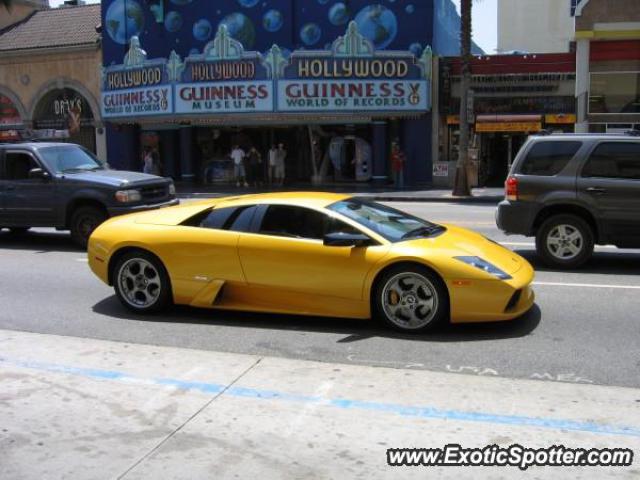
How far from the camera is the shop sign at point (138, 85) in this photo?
96.4ft

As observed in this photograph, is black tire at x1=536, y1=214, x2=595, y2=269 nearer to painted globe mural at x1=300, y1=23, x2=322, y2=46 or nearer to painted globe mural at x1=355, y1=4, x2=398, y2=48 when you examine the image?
painted globe mural at x1=355, y1=4, x2=398, y2=48

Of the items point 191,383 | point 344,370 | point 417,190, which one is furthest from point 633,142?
point 417,190

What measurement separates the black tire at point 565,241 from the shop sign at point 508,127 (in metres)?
17.6

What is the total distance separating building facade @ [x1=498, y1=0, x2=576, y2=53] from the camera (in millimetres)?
50750

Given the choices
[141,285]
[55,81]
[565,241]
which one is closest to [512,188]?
[565,241]

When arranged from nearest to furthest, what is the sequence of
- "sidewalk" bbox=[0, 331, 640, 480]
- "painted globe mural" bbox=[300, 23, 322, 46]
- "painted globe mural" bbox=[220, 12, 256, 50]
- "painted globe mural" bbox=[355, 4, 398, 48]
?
"sidewalk" bbox=[0, 331, 640, 480] < "painted globe mural" bbox=[355, 4, 398, 48] < "painted globe mural" bbox=[300, 23, 322, 46] < "painted globe mural" bbox=[220, 12, 256, 50]

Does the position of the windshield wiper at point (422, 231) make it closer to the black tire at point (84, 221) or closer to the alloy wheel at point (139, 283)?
the alloy wheel at point (139, 283)

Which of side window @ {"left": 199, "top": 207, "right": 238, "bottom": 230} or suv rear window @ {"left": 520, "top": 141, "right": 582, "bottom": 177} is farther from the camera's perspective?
suv rear window @ {"left": 520, "top": 141, "right": 582, "bottom": 177}

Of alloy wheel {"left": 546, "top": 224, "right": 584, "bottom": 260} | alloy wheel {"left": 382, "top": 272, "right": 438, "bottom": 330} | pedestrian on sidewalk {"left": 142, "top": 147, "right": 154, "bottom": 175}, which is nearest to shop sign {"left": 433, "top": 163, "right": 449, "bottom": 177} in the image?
pedestrian on sidewalk {"left": 142, "top": 147, "right": 154, "bottom": 175}

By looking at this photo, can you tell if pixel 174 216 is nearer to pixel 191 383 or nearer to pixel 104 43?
pixel 191 383

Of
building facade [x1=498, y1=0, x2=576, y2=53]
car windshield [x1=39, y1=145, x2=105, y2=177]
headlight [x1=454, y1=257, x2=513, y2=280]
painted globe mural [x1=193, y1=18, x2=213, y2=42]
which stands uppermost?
building facade [x1=498, y1=0, x2=576, y2=53]

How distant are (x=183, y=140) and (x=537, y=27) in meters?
31.8

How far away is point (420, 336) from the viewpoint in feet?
21.2

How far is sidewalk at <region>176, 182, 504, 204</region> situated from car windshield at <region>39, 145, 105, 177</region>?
11676 millimetres
